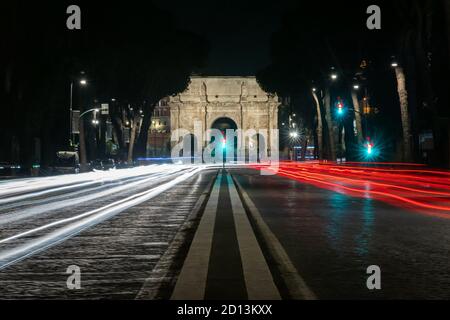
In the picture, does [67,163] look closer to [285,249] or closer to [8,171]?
[8,171]

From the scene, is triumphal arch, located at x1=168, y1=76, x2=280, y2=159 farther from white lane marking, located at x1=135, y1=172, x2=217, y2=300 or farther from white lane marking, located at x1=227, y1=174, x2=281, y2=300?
white lane marking, located at x1=135, y1=172, x2=217, y2=300

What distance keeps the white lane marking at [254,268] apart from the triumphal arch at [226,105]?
359 ft

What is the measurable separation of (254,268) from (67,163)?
4451cm

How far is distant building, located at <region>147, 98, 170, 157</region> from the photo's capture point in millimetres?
158600

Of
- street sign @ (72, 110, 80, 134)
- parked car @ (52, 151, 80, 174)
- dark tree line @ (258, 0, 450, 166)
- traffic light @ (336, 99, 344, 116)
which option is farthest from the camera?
traffic light @ (336, 99, 344, 116)

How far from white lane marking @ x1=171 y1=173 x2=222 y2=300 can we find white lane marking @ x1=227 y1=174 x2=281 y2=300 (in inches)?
17.7

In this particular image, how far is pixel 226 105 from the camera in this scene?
409ft

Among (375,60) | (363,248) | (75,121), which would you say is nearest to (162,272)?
(363,248)

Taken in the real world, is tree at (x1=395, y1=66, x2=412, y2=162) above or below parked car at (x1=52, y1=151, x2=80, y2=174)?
above

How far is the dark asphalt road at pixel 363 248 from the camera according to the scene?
710 cm

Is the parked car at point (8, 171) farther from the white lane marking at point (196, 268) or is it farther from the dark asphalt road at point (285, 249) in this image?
the white lane marking at point (196, 268)

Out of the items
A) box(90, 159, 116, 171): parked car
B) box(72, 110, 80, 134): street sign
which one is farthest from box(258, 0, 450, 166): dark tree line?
box(72, 110, 80, 134): street sign
